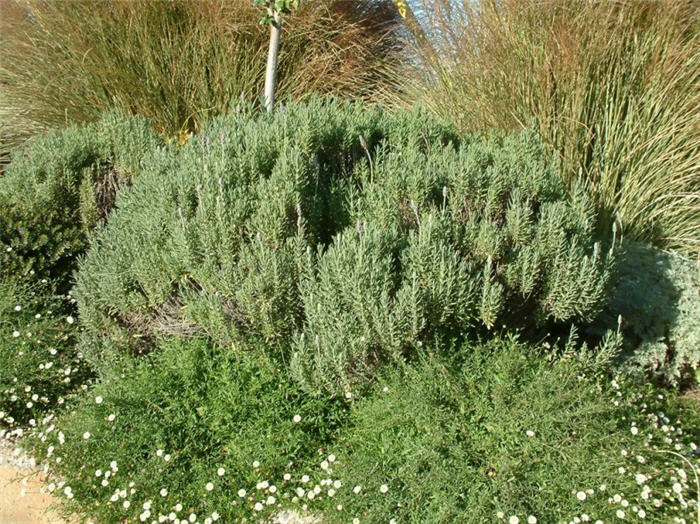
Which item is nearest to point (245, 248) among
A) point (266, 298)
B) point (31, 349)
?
point (266, 298)

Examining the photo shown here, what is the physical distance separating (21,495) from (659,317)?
359cm

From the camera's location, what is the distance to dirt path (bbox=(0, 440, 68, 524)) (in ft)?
11.2

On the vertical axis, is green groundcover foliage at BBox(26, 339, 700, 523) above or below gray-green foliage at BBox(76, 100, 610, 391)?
below

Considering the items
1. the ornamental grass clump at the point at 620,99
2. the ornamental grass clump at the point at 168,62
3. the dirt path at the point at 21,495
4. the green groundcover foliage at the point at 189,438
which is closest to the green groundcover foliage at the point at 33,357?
the dirt path at the point at 21,495

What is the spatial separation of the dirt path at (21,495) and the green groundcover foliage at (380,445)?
4.3 inches

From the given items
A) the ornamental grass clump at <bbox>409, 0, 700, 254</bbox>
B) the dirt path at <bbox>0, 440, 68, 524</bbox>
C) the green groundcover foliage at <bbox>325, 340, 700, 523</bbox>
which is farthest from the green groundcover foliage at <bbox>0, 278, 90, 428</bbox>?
the ornamental grass clump at <bbox>409, 0, 700, 254</bbox>

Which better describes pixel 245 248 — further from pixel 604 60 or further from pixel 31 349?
pixel 604 60

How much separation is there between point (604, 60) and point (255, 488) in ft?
12.1

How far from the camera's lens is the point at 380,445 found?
315 centimetres

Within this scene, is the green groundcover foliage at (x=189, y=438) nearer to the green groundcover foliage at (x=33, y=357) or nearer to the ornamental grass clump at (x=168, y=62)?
the green groundcover foliage at (x=33, y=357)

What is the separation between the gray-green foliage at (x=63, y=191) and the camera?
Result: 450 cm

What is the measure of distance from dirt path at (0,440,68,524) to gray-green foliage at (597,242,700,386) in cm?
312

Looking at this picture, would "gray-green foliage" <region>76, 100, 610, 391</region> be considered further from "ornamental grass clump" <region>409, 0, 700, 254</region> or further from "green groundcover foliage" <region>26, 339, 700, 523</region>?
"ornamental grass clump" <region>409, 0, 700, 254</region>

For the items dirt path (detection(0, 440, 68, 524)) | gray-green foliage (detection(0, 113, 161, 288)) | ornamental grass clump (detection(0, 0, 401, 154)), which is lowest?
dirt path (detection(0, 440, 68, 524))
